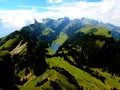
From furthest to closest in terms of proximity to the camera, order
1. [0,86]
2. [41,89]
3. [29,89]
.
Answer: [41,89], [29,89], [0,86]

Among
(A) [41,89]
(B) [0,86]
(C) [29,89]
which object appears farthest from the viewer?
(A) [41,89]

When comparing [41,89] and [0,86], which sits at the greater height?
[0,86]

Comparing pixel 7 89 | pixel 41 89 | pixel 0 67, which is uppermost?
pixel 0 67

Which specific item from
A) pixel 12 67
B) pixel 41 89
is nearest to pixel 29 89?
pixel 41 89

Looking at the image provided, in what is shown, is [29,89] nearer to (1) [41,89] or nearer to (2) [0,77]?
(1) [41,89]

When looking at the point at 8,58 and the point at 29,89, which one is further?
the point at 29,89

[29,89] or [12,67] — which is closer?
[12,67]

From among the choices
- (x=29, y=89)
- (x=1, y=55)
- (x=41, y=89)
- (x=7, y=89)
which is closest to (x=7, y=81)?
(x=7, y=89)

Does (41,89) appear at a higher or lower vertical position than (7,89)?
lower

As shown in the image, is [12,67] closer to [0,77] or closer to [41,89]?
[0,77]
